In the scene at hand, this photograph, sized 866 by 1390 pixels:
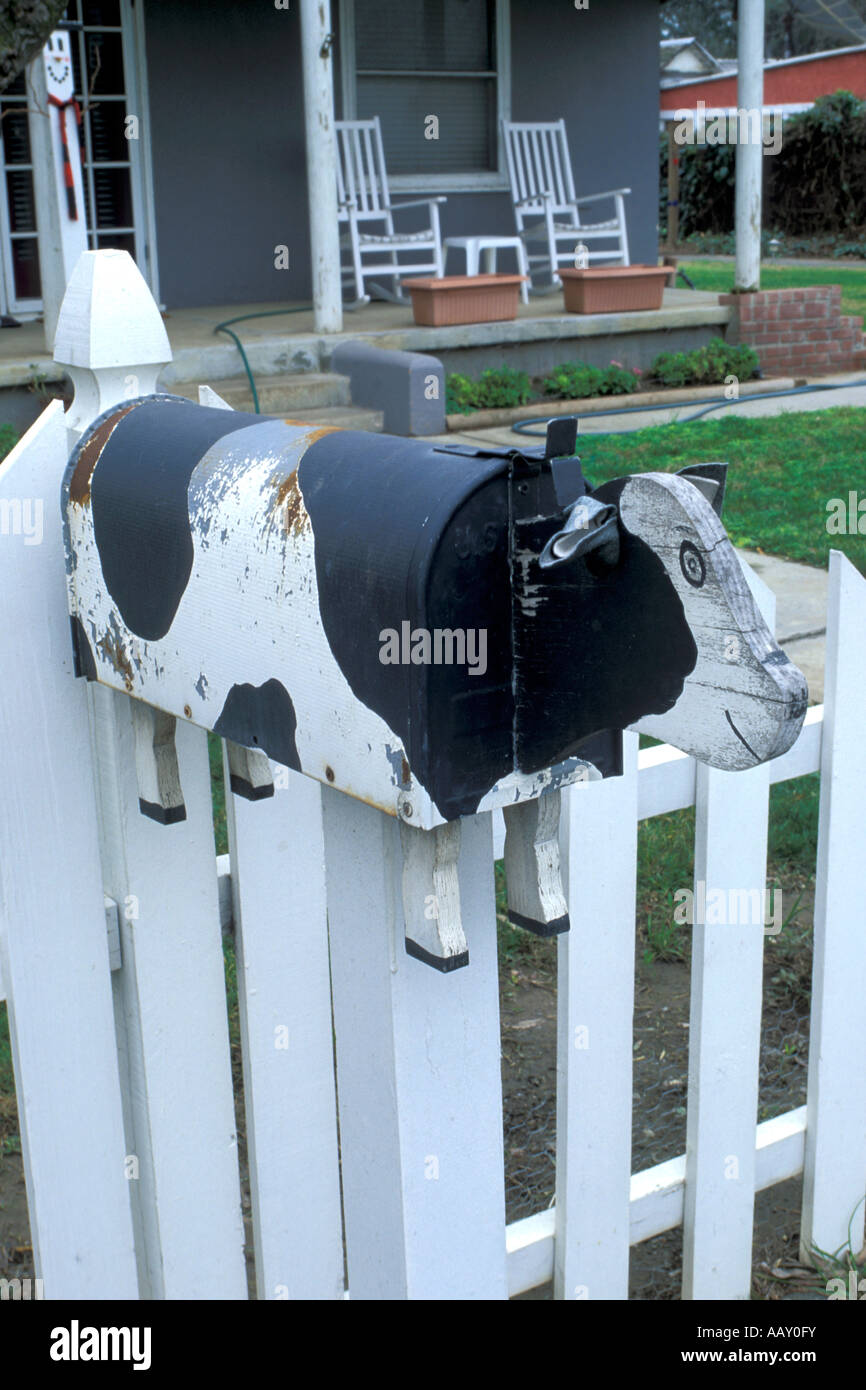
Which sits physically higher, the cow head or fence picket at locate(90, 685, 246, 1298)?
the cow head

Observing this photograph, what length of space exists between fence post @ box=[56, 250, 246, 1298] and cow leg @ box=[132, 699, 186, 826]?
3 cm

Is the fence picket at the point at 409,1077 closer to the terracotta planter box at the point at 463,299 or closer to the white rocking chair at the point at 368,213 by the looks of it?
the terracotta planter box at the point at 463,299

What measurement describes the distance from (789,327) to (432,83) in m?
3.27

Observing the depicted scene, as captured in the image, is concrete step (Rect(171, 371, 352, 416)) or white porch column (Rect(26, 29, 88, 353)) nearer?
white porch column (Rect(26, 29, 88, 353))

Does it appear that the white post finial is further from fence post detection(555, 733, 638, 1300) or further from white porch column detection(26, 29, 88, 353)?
white porch column detection(26, 29, 88, 353)

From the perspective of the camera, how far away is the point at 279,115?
916 cm

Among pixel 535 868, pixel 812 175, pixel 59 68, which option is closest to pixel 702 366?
pixel 59 68

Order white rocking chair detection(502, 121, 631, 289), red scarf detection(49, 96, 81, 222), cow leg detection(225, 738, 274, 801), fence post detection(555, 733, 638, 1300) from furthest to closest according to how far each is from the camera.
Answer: white rocking chair detection(502, 121, 631, 289), red scarf detection(49, 96, 81, 222), fence post detection(555, 733, 638, 1300), cow leg detection(225, 738, 274, 801)

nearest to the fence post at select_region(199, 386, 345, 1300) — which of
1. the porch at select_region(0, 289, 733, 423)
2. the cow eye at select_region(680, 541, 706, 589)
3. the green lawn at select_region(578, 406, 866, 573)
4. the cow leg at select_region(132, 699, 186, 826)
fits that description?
the cow leg at select_region(132, 699, 186, 826)

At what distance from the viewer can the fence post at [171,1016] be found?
128 cm

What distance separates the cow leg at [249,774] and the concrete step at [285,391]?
19.6ft

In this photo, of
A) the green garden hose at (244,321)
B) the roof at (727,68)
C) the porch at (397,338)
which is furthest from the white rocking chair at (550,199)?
the roof at (727,68)

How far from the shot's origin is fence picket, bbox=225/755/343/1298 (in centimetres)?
138
